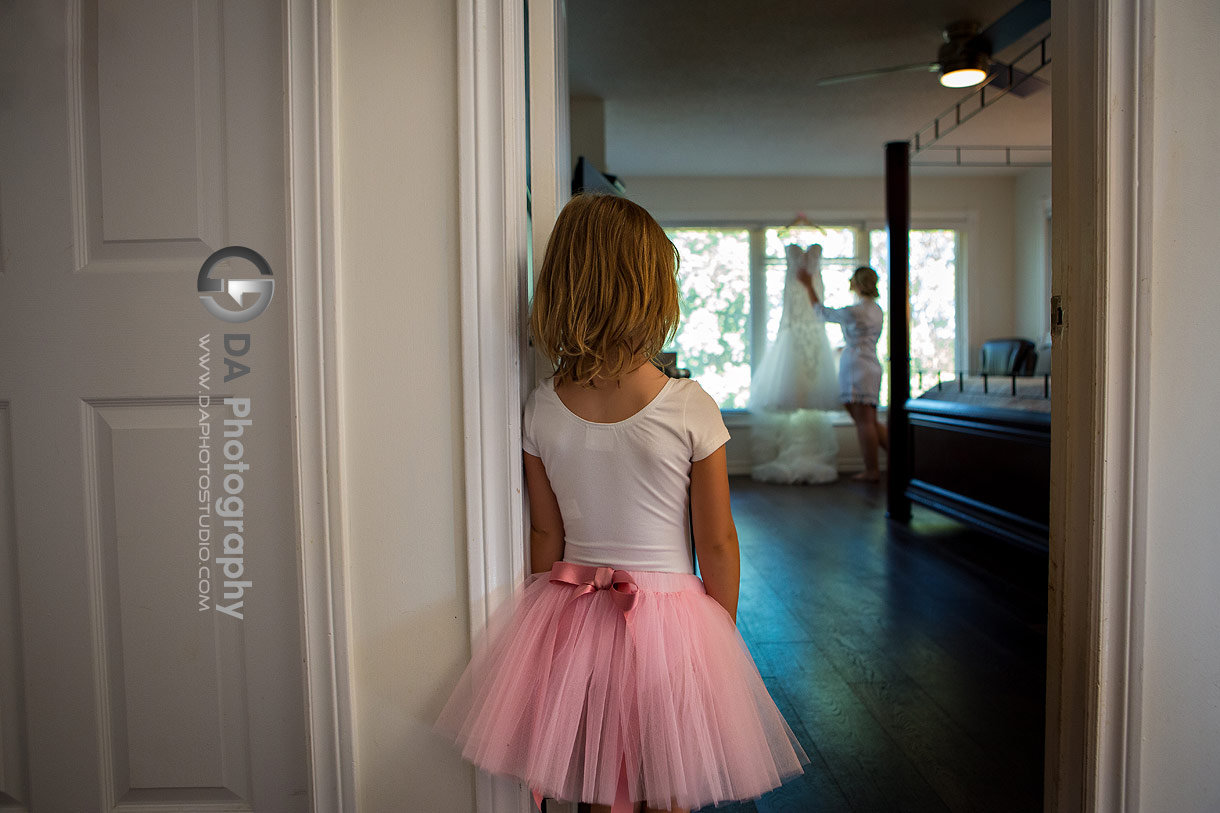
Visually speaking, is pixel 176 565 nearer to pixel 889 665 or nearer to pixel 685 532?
pixel 685 532

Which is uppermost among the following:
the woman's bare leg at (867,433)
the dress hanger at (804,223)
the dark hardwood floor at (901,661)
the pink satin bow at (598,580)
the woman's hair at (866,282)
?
the dress hanger at (804,223)

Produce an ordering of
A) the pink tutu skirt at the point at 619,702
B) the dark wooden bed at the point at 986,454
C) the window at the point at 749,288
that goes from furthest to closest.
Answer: the window at the point at 749,288 → the dark wooden bed at the point at 986,454 → the pink tutu skirt at the point at 619,702

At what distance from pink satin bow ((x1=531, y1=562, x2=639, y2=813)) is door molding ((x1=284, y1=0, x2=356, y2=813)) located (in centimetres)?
31

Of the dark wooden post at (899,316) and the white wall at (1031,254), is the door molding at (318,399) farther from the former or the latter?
the white wall at (1031,254)

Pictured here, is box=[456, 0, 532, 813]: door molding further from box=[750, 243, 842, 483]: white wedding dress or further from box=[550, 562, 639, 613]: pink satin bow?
box=[750, 243, 842, 483]: white wedding dress

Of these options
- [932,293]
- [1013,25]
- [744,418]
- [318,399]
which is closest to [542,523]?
[318,399]

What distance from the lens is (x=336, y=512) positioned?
1049 mm

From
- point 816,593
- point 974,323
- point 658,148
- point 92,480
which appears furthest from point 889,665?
point 974,323

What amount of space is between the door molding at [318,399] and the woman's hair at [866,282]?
419cm

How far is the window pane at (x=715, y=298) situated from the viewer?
577 centimetres

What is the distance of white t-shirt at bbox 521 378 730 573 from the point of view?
1.04 metres

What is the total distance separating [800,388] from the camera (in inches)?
211

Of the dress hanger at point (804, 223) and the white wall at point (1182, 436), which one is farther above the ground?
the dress hanger at point (804, 223)

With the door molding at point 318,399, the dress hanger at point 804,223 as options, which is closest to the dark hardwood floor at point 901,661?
the door molding at point 318,399
